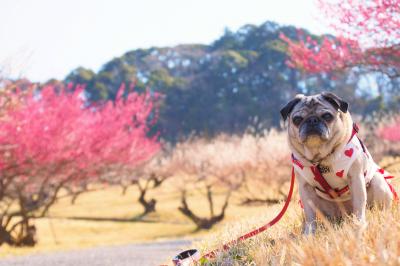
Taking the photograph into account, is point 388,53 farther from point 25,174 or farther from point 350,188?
point 25,174

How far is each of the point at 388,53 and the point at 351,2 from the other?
1.47 m

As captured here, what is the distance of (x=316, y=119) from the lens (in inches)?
193

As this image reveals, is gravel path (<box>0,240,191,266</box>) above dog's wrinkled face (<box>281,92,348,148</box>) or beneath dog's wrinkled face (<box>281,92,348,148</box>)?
beneath

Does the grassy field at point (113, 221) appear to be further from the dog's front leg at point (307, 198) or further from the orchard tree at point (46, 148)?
the dog's front leg at point (307, 198)

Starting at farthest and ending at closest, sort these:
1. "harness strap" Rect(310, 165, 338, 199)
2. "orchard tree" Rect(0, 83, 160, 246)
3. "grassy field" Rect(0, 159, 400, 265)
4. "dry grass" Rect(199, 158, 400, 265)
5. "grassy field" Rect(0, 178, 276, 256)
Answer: "grassy field" Rect(0, 178, 276, 256)
"orchard tree" Rect(0, 83, 160, 246)
"harness strap" Rect(310, 165, 338, 199)
"grassy field" Rect(0, 159, 400, 265)
"dry grass" Rect(199, 158, 400, 265)

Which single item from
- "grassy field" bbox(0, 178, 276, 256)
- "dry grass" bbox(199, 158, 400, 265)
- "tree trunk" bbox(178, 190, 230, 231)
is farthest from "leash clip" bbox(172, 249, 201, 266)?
"tree trunk" bbox(178, 190, 230, 231)

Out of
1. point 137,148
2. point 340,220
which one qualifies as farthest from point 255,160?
point 340,220

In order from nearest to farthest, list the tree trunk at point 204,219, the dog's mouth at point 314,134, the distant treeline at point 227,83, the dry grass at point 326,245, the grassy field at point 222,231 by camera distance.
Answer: the dry grass at point 326,245, the grassy field at point 222,231, the dog's mouth at point 314,134, the tree trunk at point 204,219, the distant treeline at point 227,83

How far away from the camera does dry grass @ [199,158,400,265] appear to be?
3.54 meters

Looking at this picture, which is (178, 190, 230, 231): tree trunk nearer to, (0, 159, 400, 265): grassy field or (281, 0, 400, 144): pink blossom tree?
(0, 159, 400, 265): grassy field

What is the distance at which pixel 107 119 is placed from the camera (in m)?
24.7

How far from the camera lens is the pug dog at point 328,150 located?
16.3 ft

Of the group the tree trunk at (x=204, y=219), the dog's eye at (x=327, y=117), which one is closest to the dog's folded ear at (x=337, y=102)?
the dog's eye at (x=327, y=117)

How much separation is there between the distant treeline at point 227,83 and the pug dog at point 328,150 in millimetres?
48312
